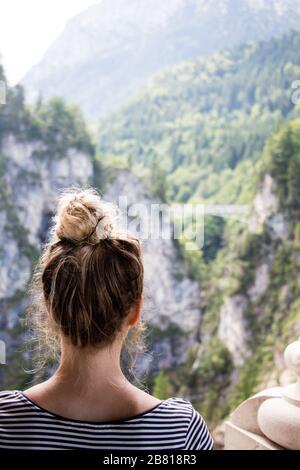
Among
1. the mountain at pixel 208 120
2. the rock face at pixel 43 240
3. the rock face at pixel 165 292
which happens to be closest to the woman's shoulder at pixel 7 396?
the rock face at pixel 43 240

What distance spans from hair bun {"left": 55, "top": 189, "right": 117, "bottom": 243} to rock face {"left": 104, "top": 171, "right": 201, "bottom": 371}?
110 inches

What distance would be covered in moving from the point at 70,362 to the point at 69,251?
147 mm

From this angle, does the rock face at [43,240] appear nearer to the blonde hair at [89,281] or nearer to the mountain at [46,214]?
the mountain at [46,214]

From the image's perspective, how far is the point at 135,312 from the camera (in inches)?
31.8

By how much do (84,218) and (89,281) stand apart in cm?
12

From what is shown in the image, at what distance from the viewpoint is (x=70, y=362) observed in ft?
2.58

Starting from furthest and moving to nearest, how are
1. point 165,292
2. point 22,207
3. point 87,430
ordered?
point 165,292 → point 22,207 → point 87,430

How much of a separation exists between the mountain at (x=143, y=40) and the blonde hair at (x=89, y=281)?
300 centimetres

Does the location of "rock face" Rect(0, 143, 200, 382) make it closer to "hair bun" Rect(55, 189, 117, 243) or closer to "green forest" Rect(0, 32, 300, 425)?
"green forest" Rect(0, 32, 300, 425)

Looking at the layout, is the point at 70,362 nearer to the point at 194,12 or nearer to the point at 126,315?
the point at 126,315

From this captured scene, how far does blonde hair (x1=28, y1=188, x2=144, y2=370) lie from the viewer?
2.50ft

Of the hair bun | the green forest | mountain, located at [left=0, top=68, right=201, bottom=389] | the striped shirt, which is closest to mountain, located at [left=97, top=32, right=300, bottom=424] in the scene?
the green forest

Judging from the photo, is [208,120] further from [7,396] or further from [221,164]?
[7,396]

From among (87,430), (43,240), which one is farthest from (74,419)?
(43,240)
